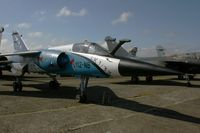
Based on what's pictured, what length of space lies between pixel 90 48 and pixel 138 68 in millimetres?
2904

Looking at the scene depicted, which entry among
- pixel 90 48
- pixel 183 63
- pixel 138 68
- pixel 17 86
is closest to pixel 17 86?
pixel 17 86

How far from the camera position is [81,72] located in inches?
414

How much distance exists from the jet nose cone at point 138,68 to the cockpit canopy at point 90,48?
1.30m

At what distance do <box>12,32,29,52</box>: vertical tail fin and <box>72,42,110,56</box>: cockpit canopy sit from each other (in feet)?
29.8

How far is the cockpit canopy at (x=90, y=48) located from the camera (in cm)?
1024

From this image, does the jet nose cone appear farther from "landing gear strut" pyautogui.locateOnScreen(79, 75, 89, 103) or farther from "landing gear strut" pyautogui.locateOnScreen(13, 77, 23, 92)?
"landing gear strut" pyautogui.locateOnScreen(13, 77, 23, 92)

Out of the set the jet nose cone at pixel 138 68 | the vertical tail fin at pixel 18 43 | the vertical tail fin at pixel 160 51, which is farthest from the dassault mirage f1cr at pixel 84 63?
the vertical tail fin at pixel 160 51

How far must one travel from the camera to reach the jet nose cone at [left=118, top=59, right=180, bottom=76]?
821cm

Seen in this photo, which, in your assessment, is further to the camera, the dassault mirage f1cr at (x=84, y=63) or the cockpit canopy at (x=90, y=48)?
the cockpit canopy at (x=90, y=48)

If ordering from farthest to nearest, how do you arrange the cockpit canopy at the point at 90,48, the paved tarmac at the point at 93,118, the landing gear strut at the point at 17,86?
1. the landing gear strut at the point at 17,86
2. the cockpit canopy at the point at 90,48
3. the paved tarmac at the point at 93,118

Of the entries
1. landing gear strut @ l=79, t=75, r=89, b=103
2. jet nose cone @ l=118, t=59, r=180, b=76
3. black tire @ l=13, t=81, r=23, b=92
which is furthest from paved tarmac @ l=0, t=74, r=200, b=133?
black tire @ l=13, t=81, r=23, b=92

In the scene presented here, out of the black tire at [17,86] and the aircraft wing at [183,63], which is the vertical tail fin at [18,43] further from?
the aircraft wing at [183,63]

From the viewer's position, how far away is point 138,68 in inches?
339

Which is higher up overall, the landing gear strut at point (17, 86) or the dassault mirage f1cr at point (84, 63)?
the dassault mirage f1cr at point (84, 63)
